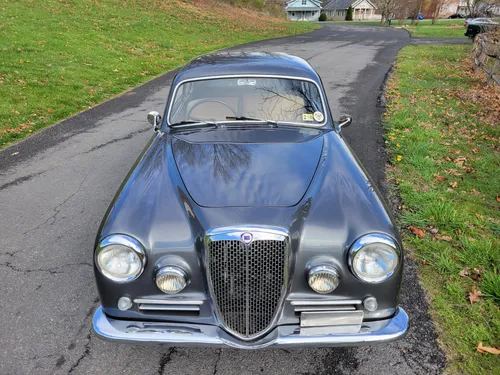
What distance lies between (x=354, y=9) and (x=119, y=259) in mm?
89694

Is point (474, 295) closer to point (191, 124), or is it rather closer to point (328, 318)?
point (328, 318)

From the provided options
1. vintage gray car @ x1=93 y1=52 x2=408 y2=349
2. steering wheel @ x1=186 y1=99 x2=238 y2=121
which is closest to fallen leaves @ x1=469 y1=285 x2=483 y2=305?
vintage gray car @ x1=93 y1=52 x2=408 y2=349

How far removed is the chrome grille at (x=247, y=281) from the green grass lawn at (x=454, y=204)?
1.31 metres

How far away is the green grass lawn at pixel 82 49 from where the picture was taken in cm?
852

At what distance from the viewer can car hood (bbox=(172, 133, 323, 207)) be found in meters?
2.43

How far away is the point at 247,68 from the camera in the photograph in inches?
152

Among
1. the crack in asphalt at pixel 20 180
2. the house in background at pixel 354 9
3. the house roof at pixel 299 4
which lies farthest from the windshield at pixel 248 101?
the house roof at pixel 299 4

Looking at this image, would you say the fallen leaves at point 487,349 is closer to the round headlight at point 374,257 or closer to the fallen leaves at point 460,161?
Answer: the round headlight at point 374,257

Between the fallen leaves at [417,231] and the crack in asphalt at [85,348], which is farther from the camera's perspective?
the fallen leaves at [417,231]

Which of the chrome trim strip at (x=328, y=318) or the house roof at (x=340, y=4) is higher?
the chrome trim strip at (x=328, y=318)

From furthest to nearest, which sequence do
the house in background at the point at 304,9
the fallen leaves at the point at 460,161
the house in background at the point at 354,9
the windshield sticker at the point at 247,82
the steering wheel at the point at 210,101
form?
1. the house in background at the point at 304,9
2. the house in background at the point at 354,9
3. the fallen leaves at the point at 460,161
4. the windshield sticker at the point at 247,82
5. the steering wheel at the point at 210,101

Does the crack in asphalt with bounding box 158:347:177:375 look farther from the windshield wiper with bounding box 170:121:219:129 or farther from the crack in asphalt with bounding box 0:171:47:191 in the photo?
the crack in asphalt with bounding box 0:171:47:191

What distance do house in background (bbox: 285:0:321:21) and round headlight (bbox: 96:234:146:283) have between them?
86075 millimetres

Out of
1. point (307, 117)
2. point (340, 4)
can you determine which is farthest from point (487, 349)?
point (340, 4)
